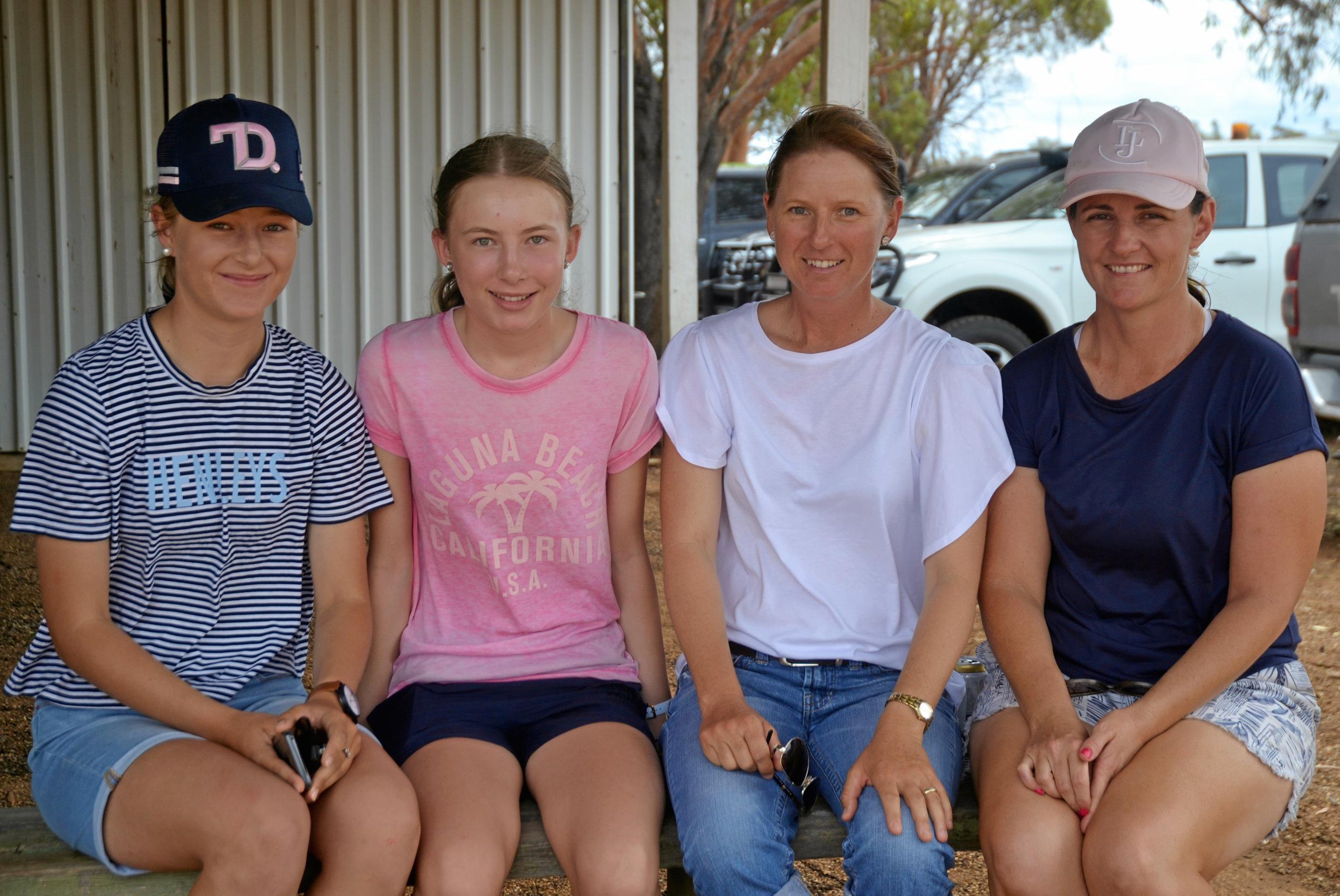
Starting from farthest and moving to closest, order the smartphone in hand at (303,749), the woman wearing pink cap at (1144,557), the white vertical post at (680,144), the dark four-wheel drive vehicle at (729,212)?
1. the dark four-wheel drive vehicle at (729,212)
2. the white vertical post at (680,144)
3. the woman wearing pink cap at (1144,557)
4. the smartphone in hand at (303,749)

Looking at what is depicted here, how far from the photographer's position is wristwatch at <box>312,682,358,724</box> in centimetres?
224

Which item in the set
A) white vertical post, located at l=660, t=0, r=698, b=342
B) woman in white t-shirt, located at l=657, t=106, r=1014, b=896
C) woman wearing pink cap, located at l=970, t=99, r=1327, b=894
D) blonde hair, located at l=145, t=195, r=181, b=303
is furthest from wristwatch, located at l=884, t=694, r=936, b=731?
white vertical post, located at l=660, t=0, r=698, b=342

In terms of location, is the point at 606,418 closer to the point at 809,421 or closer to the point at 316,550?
the point at 809,421

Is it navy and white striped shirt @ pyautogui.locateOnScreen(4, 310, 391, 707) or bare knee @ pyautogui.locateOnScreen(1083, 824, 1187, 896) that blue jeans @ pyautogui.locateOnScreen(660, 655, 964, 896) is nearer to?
bare knee @ pyautogui.locateOnScreen(1083, 824, 1187, 896)

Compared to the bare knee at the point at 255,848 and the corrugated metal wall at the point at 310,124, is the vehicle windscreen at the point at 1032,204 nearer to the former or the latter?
the corrugated metal wall at the point at 310,124

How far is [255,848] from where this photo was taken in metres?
1.98

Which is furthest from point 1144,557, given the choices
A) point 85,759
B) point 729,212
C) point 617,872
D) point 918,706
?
point 729,212

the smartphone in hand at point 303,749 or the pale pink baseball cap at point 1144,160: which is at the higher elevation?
the pale pink baseball cap at point 1144,160

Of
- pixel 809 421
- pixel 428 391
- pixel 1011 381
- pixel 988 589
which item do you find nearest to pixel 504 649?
pixel 428 391

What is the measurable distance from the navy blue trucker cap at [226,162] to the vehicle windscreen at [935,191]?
7.61 metres

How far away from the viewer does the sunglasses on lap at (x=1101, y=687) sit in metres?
2.41

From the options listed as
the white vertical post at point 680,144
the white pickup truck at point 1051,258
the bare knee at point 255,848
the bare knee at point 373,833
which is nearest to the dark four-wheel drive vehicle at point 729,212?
the white pickup truck at point 1051,258

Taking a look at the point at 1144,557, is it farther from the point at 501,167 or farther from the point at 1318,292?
the point at 1318,292

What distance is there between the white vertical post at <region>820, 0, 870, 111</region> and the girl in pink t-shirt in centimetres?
390
